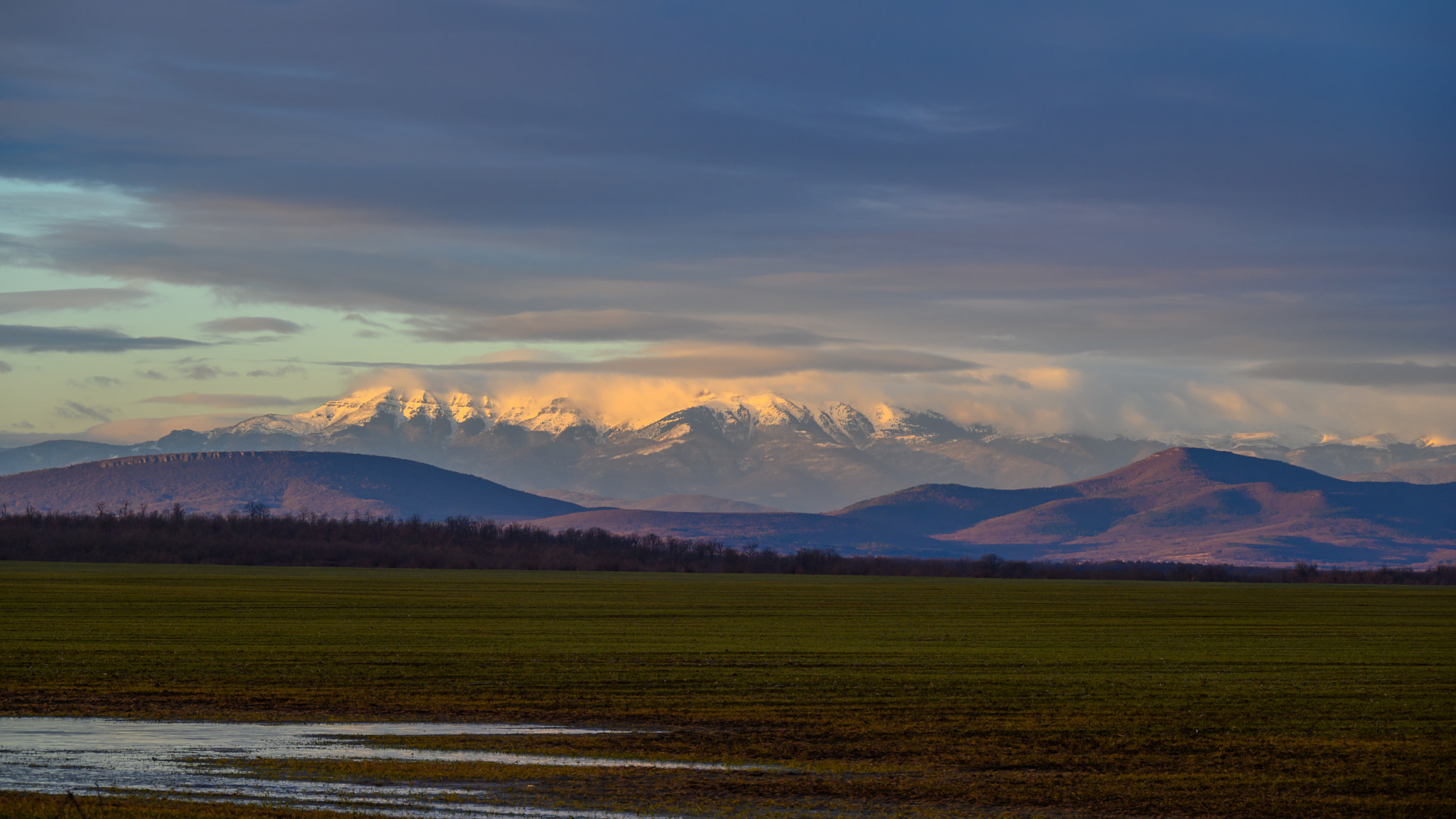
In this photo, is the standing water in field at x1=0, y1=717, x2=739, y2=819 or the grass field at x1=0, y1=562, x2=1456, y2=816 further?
the grass field at x1=0, y1=562, x2=1456, y2=816

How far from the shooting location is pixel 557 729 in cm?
2858

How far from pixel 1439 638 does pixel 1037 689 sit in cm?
3311

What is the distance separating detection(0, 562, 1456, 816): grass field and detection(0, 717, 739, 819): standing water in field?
1.03m

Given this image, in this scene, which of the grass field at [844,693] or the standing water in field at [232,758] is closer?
the standing water in field at [232,758]

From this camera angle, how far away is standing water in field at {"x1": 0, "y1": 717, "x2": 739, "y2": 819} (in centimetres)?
2052

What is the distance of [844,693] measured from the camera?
114 ft

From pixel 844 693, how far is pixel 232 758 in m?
15.7

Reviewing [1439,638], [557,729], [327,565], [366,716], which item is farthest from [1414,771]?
[327,565]

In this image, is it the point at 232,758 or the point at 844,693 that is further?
the point at 844,693

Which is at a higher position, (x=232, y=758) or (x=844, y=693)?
(x=844, y=693)

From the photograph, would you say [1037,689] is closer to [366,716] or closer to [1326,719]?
[1326,719]

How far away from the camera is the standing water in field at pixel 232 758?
20.5 m

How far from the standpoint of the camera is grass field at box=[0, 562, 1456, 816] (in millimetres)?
22672

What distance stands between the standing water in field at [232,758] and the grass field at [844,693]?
3.37ft
